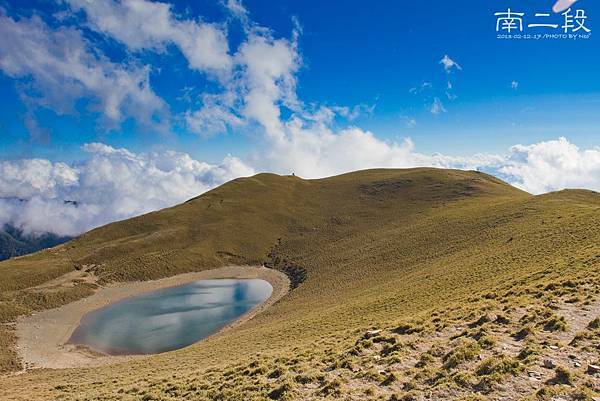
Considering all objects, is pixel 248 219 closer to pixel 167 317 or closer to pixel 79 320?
pixel 167 317

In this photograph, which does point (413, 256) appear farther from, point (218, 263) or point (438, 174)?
point (438, 174)

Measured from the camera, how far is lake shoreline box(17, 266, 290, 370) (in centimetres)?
5188

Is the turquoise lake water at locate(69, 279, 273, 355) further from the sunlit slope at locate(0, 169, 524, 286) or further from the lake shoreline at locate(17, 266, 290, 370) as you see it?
the sunlit slope at locate(0, 169, 524, 286)

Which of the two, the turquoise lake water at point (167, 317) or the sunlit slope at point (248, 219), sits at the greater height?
the sunlit slope at point (248, 219)

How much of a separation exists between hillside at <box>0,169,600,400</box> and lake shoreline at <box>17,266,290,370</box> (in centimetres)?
284

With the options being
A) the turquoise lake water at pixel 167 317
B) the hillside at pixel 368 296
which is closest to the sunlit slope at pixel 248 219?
the hillside at pixel 368 296

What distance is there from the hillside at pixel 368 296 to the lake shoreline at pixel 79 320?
9.31 feet

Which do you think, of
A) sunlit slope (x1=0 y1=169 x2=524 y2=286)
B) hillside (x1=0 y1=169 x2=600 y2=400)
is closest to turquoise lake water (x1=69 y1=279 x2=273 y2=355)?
hillside (x1=0 y1=169 x2=600 y2=400)

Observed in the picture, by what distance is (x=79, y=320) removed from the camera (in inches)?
2849

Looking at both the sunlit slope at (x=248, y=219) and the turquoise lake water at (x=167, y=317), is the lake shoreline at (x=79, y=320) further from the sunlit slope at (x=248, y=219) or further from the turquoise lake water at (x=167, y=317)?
the sunlit slope at (x=248, y=219)

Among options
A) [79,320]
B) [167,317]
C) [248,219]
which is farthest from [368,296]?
[248,219]

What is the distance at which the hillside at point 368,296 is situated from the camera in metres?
14.8

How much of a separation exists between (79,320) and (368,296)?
197 ft

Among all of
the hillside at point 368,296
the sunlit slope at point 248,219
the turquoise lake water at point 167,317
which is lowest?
the turquoise lake water at point 167,317
